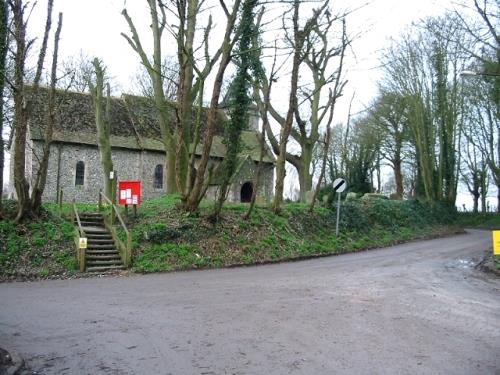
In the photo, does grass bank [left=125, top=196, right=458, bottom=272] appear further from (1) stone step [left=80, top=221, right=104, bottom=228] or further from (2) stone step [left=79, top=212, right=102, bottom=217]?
(2) stone step [left=79, top=212, right=102, bottom=217]

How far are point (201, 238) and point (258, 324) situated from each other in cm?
949

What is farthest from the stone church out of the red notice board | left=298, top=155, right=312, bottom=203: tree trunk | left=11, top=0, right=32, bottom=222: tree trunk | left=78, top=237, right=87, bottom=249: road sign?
left=78, top=237, right=87, bottom=249: road sign

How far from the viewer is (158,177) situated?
3834cm

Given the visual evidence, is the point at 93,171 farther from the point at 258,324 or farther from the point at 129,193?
the point at 258,324

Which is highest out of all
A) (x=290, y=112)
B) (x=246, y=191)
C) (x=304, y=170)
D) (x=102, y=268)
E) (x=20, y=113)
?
(x=290, y=112)

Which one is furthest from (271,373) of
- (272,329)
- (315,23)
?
(315,23)

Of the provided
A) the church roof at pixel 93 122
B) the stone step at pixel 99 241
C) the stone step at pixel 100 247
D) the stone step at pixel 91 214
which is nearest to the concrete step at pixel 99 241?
the stone step at pixel 99 241

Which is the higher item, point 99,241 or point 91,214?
point 91,214

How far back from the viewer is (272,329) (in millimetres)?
7277

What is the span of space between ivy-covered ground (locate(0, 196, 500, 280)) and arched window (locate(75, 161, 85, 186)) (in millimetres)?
16657

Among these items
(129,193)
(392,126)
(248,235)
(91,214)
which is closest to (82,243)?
(129,193)

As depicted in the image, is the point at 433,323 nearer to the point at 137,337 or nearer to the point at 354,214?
the point at 137,337

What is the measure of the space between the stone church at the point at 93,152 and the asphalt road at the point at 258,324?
69.8 feet

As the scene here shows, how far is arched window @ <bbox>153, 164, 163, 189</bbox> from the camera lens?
125ft
